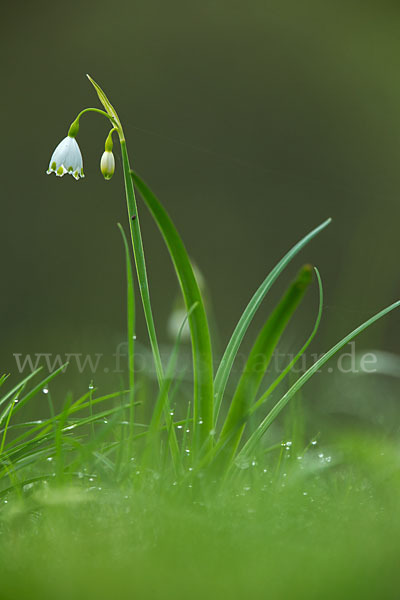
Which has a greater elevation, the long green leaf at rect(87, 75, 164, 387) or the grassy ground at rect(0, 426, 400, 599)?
the long green leaf at rect(87, 75, 164, 387)

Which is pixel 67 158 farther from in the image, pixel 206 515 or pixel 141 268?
pixel 206 515

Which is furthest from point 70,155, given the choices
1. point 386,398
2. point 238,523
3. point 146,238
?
point 146,238

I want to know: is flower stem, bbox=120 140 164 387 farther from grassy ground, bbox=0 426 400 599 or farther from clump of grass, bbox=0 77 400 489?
grassy ground, bbox=0 426 400 599

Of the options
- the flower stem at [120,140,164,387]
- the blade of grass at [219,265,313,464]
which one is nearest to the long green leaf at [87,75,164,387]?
the flower stem at [120,140,164,387]

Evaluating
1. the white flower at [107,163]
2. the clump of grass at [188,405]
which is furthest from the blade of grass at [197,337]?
the white flower at [107,163]

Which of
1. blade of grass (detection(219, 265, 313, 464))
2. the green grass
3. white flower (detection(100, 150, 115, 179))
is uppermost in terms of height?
white flower (detection(100, 150, 115, 179))

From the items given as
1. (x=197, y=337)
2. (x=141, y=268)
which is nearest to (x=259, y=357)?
(x=197, y=337)

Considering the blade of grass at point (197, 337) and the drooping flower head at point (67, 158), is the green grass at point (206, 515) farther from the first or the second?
the drooping flower head at point (67, 158)

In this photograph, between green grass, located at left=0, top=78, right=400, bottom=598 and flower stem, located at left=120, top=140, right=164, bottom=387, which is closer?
green grass, located at left=0, top=78, right=400, bottom=598

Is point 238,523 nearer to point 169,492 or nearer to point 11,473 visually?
point 169,492

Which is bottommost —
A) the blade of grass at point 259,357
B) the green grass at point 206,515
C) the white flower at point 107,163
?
the green grass at point 206,515
